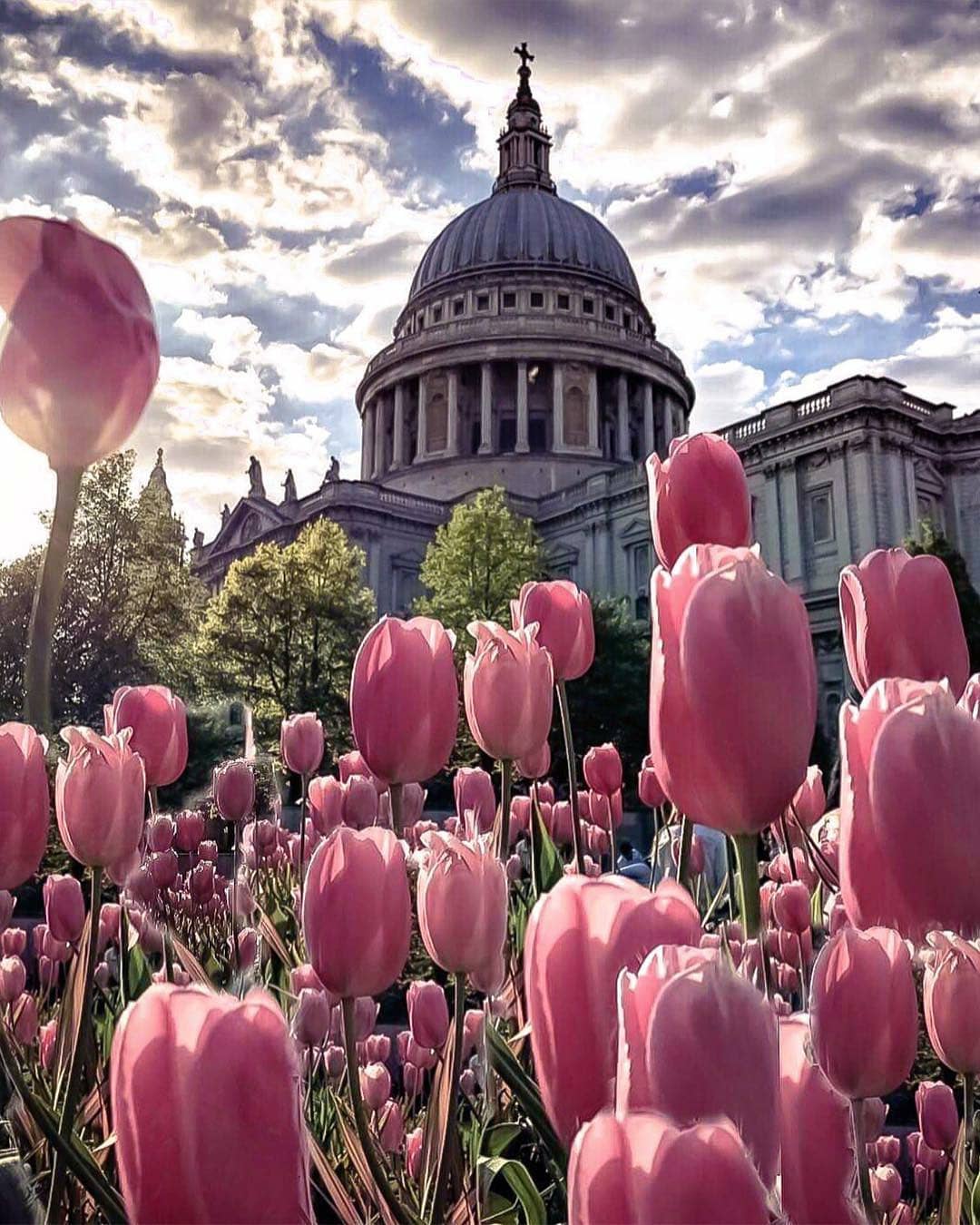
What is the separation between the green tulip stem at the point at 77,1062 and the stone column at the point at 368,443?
5928cm

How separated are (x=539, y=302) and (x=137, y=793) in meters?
58.7

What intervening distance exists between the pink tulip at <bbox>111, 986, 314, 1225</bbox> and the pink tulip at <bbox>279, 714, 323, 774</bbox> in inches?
82.3

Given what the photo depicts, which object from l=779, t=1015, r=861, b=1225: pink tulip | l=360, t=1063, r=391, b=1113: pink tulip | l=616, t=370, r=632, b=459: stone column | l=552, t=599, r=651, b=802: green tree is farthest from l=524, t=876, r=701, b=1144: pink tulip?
l=616, t=370, r=632, b=459: stone column

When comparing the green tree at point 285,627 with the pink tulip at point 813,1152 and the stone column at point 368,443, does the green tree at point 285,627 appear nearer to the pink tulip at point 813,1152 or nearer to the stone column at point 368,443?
the stone column at point 368,443

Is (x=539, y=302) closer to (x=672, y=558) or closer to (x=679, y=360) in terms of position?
(x=679, y=360)

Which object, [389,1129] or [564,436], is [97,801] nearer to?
[389,1129]

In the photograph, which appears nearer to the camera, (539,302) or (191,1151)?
(191,1151)

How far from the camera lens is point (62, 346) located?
88 cm

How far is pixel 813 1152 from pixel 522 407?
5476 centimetres

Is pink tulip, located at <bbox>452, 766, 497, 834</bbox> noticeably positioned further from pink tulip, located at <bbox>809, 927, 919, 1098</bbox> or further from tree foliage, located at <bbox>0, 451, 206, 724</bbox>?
tree foliage, located at <bbox>0, 451, 206, 724</bbox>

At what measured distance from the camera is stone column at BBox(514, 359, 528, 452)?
53812 mm

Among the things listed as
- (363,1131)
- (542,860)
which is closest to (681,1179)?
(363,1131)

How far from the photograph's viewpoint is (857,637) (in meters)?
1.28

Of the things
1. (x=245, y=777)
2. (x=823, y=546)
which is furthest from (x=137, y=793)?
(x=823, y=546)
